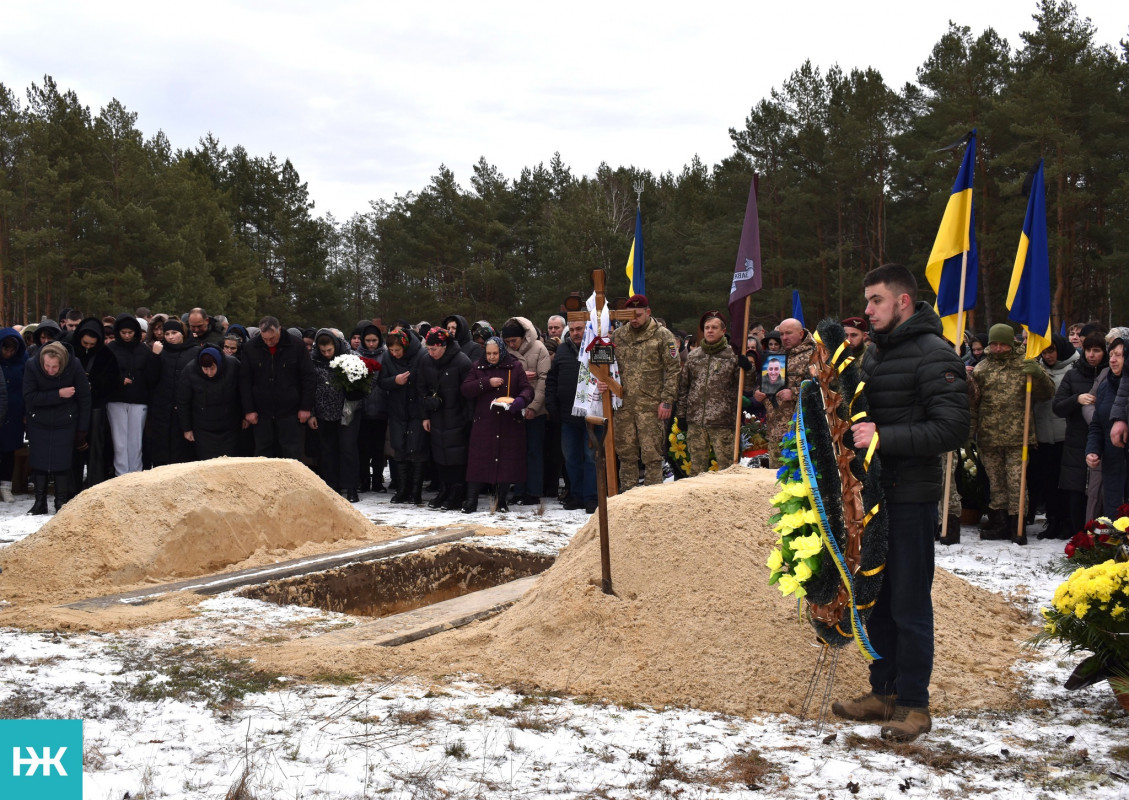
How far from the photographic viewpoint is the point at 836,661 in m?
5.01

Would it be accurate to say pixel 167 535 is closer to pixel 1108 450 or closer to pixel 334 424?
pixel 334 424

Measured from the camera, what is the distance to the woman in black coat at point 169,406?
11.4 m

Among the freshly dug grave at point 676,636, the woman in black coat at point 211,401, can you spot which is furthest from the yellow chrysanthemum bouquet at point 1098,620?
the woman in black coat at point 211,401

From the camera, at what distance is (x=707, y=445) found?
1009 cm

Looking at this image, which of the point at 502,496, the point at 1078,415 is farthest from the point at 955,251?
the point at 502,496

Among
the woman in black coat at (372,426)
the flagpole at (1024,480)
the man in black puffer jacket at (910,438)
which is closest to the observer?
the man in black puffer jacket at (910,438)

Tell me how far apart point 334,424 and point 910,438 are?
27.3 feet

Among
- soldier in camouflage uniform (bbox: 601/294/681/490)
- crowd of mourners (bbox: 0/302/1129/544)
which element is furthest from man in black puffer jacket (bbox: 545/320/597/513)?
soldier in camouflage uniform (bbox: 601/294/681/490)

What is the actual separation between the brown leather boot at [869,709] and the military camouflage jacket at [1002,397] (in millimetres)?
5433

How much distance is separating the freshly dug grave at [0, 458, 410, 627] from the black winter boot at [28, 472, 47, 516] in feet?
9.42

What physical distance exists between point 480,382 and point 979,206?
21926 mm

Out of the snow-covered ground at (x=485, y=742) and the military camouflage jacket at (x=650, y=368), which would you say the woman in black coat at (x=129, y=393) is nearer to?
the military camouflage jacket at (x=650, y=368)

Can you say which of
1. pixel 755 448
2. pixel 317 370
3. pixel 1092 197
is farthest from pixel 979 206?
pixel 317 370

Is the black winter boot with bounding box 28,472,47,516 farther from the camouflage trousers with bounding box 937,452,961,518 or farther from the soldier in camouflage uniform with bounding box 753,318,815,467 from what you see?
the camouflage trousers with bounding box 937,452,961,518
